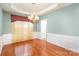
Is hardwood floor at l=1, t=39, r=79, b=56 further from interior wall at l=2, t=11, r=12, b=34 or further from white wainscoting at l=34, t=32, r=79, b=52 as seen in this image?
interior wall at l=2, t=11, r=12, b=34

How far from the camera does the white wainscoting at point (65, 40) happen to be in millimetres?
2643

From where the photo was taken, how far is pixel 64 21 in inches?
120

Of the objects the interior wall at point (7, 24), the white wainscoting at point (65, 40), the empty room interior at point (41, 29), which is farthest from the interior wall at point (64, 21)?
the interior wall at point (7, 24)

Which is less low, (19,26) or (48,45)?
(19,26)

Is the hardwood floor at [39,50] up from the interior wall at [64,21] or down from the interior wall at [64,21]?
down

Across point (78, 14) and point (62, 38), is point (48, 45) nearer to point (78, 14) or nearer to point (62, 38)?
point (62, 38)

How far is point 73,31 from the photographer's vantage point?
2.73 meters

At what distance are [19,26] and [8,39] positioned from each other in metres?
0.84

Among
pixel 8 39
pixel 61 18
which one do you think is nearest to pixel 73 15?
pixel 61 18

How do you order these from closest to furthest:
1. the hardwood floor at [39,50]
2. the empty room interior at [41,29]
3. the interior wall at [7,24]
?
the hardwood floor at [39,50] → the empty room interior at [41,29] → the interior wall at [7,24]

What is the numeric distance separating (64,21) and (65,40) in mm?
747

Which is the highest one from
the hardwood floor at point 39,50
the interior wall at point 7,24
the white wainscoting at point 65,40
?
the interior wall at point 7,24

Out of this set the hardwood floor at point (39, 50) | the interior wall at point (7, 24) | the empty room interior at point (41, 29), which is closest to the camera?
the hardwood floor at point (39, 50)

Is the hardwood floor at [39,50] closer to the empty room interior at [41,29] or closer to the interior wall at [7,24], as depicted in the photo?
the empty room interior at [41,29]
